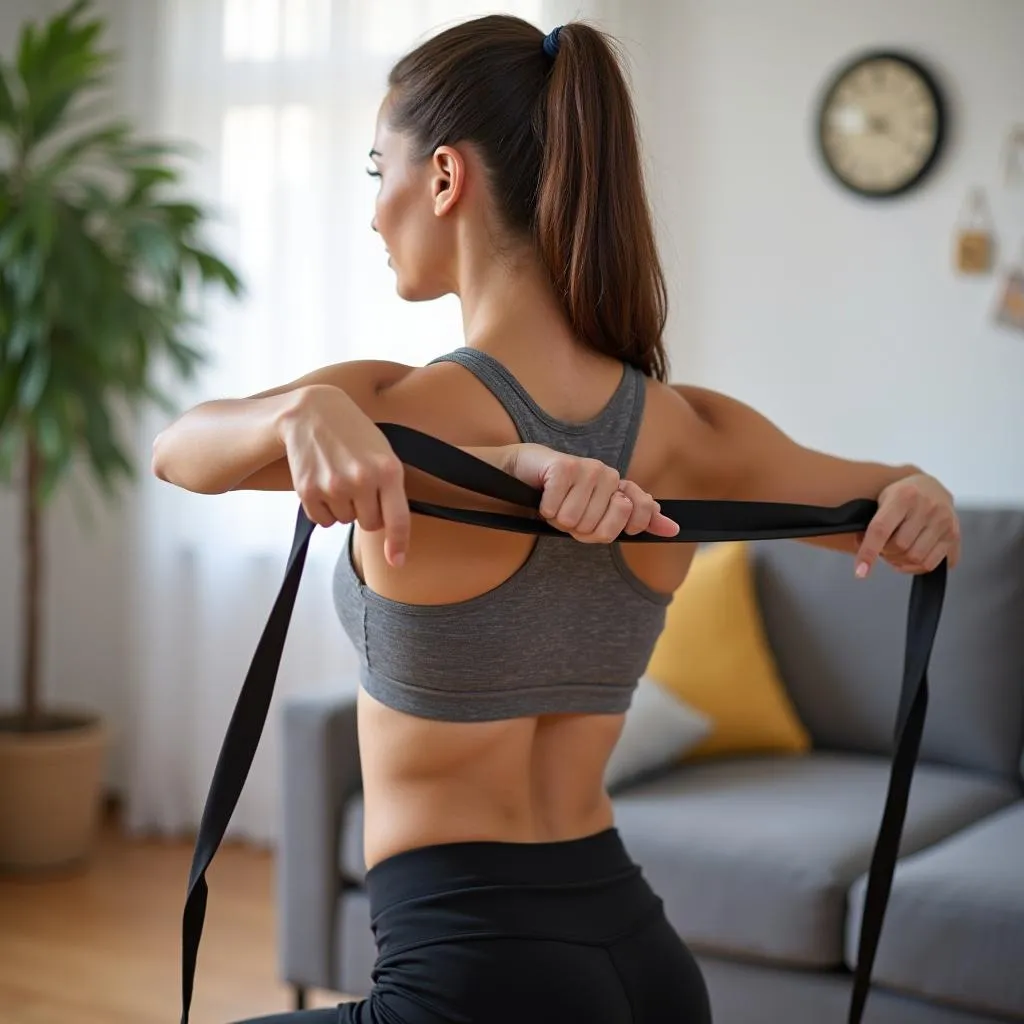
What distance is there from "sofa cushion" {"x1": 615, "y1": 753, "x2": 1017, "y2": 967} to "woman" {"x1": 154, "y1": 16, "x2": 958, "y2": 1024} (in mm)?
1228

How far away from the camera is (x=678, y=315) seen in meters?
3.88

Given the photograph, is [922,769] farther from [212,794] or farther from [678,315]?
[212,794]

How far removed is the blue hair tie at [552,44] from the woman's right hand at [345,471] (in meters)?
0.44

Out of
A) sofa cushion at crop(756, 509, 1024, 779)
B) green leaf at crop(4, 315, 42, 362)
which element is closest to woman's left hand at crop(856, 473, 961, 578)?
sofa cushion at crop(756, 509, 1024, 779)

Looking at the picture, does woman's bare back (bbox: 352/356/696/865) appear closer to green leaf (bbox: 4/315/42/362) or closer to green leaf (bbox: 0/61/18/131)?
green leaf (bbox: 4/315/42/362)

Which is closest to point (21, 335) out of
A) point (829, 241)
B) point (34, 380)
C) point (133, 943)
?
point (34, 380)

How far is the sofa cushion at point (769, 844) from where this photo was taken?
2.40 meters

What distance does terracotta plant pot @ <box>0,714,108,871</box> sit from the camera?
153 inches

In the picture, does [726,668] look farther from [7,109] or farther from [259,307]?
[7,109]

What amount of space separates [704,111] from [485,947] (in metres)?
3.06

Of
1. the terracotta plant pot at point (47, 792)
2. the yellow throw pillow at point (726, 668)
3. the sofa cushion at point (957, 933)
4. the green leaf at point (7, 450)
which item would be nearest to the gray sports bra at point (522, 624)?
the sofa cushion at point (957, 933)

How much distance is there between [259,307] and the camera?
13.7ft

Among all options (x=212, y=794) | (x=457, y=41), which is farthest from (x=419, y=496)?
(x=457, y=41)

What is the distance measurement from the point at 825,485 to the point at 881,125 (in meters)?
2.45
